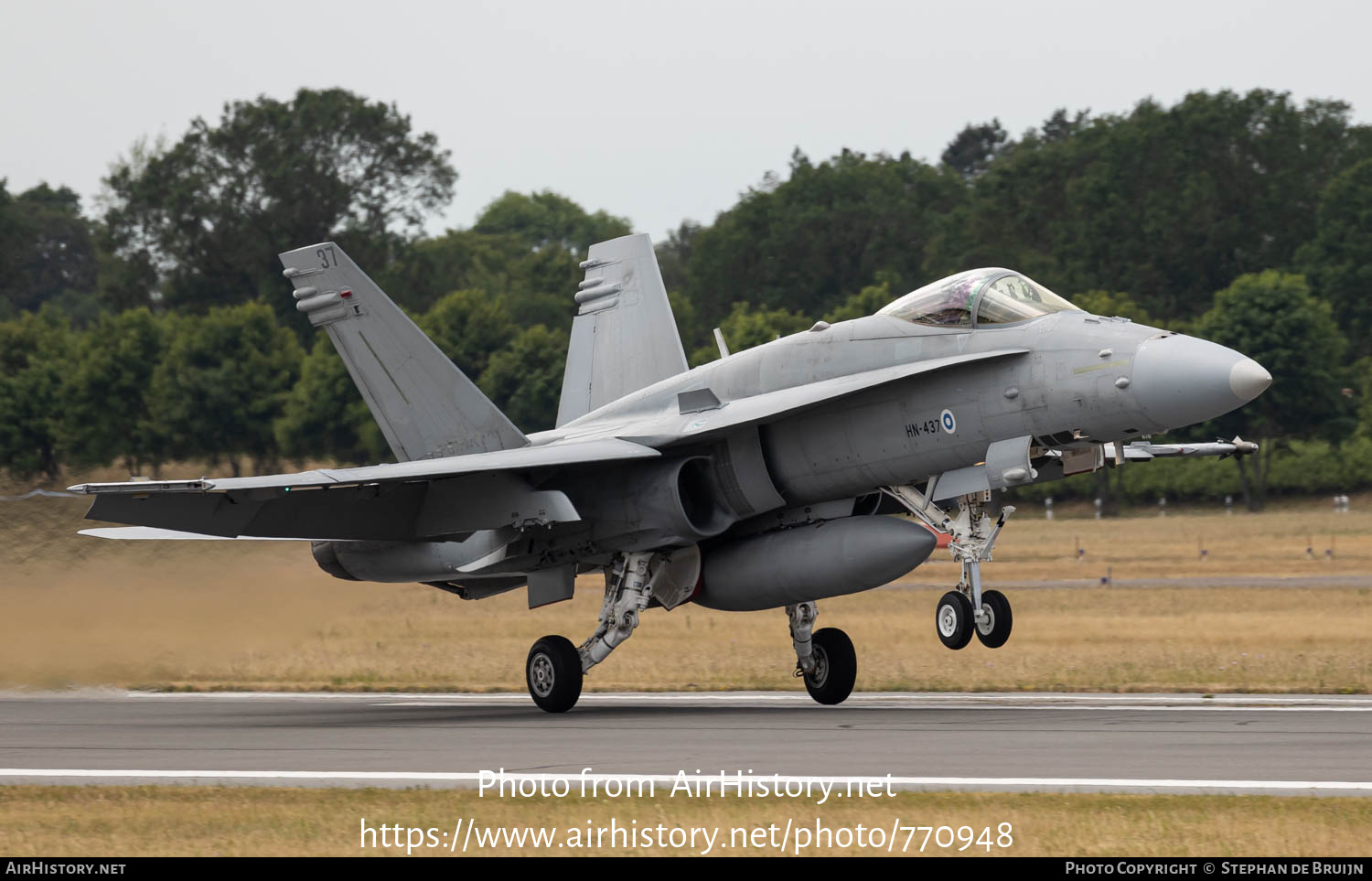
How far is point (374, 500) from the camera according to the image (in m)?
15.9

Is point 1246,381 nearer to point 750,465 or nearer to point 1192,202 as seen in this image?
point 750,465

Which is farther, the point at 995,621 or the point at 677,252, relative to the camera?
the point at 677,252

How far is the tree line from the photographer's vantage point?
166ft

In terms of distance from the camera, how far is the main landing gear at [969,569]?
13.3m

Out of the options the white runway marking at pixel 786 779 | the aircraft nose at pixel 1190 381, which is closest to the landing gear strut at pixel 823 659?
the aircraft nose at pixel 1190 381

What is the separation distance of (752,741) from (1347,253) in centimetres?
5458

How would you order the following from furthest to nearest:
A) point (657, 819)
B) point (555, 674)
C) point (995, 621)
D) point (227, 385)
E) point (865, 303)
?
point (865, 303) < point (227, 385) < point (555, 674) < point (995, 621) < point (657, 819)

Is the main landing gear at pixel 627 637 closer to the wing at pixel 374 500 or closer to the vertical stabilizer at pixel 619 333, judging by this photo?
the wing at pixel 374 500

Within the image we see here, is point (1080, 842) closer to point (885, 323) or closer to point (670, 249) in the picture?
point (885, 323)

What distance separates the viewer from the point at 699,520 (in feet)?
51.5

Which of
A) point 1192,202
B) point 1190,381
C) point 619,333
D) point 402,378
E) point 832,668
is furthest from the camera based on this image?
point 1192,202

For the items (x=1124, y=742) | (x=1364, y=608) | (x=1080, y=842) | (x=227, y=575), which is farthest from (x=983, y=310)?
(x=1364, y=608)

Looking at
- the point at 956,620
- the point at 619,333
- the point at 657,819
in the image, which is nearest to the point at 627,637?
the point at 956,620

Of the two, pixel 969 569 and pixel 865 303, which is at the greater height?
pixel 865 303
